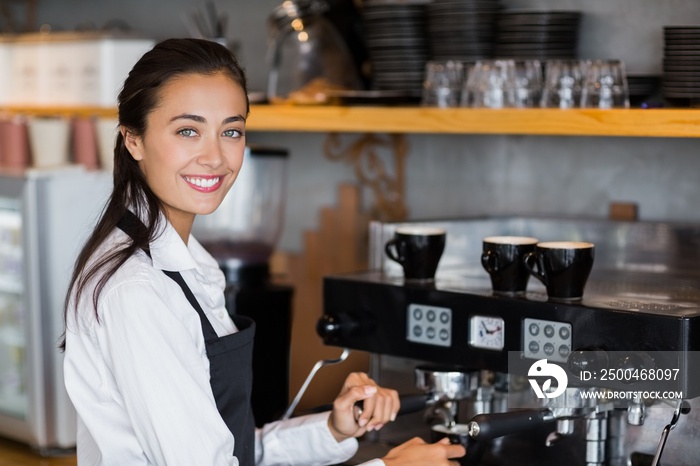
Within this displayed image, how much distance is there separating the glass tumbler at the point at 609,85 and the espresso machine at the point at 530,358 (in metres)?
0.33

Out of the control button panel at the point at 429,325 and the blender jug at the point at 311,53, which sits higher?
the blender jug at the point at 311,53

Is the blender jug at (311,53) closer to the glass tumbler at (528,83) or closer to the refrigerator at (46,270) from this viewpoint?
the glass tumbler at (528,83)

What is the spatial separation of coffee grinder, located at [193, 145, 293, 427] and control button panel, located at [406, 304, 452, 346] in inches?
35.9

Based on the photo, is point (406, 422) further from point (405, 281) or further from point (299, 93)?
point (299, 93)

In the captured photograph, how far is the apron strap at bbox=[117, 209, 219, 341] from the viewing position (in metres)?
1.51

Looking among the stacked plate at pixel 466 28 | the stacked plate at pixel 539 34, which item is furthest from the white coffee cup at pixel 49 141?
the stacked plate at pixel 539 34

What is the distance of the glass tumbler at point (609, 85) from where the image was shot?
2.03 meters

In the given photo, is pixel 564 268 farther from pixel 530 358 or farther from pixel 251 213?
pixel 251 213

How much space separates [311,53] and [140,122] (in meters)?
1.21

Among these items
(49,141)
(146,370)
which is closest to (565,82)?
(146,370)

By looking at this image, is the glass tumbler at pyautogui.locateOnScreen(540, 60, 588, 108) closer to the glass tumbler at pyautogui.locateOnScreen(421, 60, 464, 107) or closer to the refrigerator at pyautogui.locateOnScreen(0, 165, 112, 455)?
the glass tumbler at pyautogui.locateOnScreen(421, 60, 464, 107)

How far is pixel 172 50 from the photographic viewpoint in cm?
154

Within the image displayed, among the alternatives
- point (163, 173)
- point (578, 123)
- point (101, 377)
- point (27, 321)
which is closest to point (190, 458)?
point (101, 377)

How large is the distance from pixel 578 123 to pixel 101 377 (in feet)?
3.39
